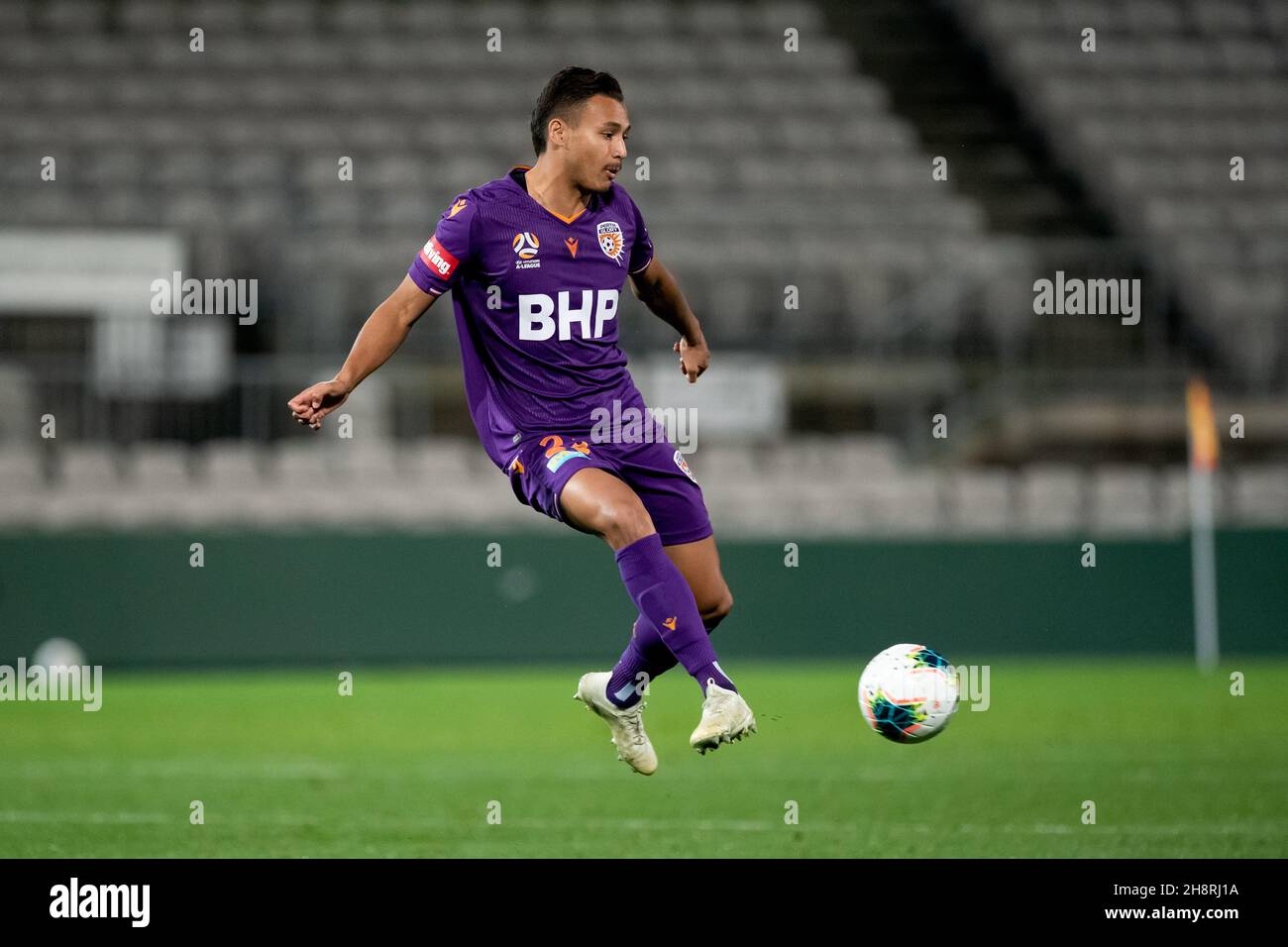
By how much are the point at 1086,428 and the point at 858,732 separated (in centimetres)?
612

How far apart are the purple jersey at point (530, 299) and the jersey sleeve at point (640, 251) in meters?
0.12

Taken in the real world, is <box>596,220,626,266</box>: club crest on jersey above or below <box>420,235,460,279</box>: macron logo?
above

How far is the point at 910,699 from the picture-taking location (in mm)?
7562

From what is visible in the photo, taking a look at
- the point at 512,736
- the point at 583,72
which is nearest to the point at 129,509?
the point at 512,736

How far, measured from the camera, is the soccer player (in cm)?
717

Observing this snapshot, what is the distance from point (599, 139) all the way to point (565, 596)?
10654 mm

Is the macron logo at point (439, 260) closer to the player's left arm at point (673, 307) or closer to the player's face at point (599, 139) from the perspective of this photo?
the player's face at point (599, 139)

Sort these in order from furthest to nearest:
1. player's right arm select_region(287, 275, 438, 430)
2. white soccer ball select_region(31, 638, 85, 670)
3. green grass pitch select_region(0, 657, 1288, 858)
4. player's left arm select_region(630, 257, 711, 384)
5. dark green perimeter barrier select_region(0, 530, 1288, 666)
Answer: dark green perimeter barrier select_region(0, 530, 1288, 666) → white soccer ball select_region(31, 638, 85, 670) → green grass pitch select_region(0, 657, 1288, 858) → player's left arm select_region(630, 257, 711, 384) → player's right arm select_region(287, 275, 438, 430)

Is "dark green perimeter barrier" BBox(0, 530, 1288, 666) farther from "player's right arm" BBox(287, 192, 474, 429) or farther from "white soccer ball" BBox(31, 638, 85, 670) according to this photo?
"player's right arm" BBox(287, 192, 474, 429)
